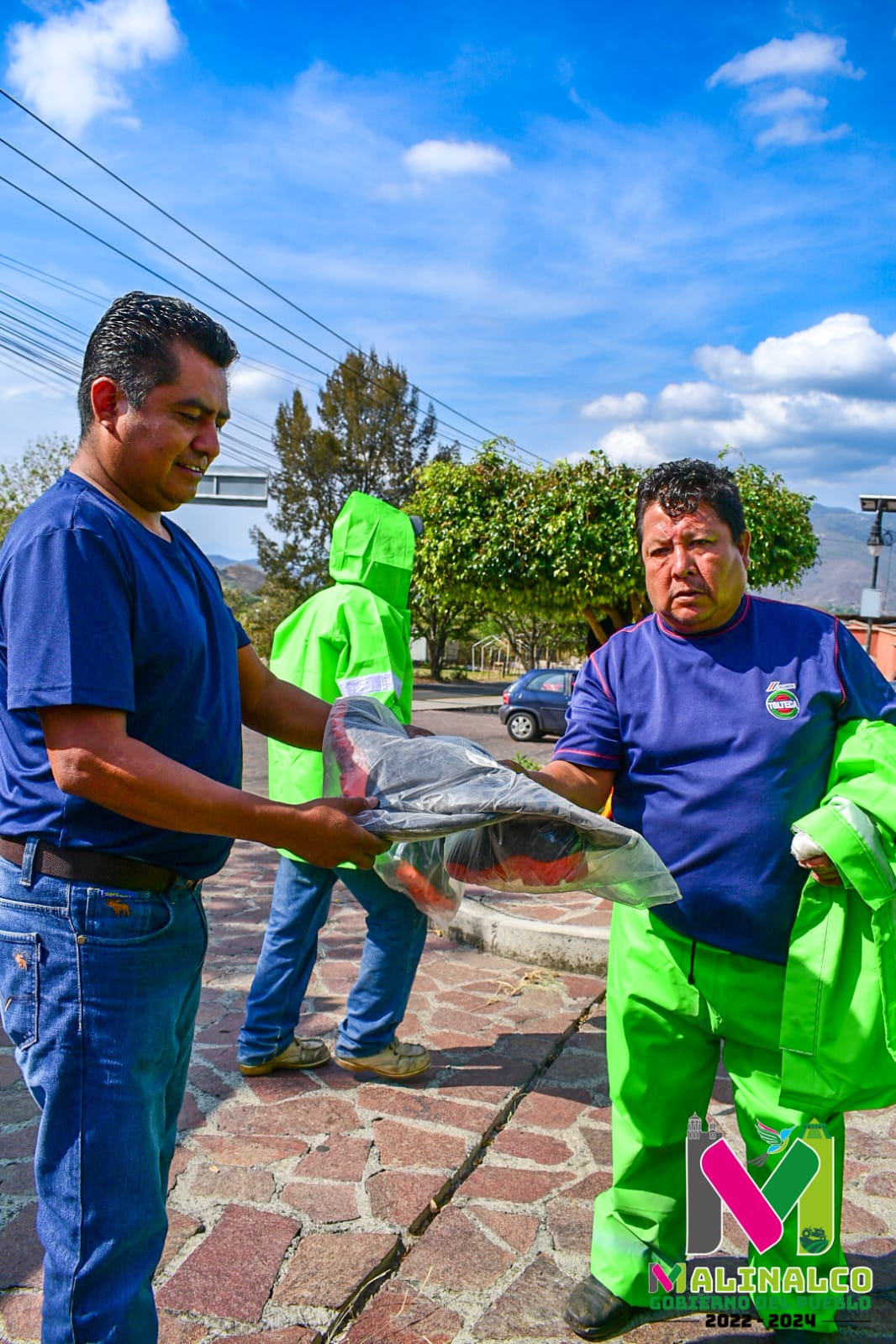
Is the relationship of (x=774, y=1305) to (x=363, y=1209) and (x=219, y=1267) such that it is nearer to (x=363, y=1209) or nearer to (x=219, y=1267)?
(x=363, y=1209)

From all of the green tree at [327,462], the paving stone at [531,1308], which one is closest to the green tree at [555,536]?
the paving stone at [531,1308]

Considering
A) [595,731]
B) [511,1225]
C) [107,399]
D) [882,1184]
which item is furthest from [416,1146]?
[107,399]

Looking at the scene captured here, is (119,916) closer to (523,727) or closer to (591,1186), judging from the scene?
(591,1186)

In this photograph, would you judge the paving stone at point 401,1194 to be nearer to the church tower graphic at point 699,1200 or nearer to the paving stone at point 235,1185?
the paving stone at point 235,1185

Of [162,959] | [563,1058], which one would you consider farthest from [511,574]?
[162,959]

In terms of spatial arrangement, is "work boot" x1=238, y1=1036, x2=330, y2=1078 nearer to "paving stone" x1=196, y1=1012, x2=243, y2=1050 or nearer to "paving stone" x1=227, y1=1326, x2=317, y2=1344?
"paving stone" x1=196, y1=1012, x2=243, y2=1050

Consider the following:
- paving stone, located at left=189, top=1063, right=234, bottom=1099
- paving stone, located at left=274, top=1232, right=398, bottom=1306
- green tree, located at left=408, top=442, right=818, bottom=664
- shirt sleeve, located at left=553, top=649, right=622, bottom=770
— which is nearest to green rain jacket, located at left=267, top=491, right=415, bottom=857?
paving stone, located at left=189, top=1063, right=234, bottom=1099

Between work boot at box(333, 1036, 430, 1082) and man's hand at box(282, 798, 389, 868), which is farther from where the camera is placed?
work boot at box(333, 1036, 430, 1082)

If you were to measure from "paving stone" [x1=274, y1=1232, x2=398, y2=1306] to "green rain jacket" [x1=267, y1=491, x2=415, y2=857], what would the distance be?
1.45 m

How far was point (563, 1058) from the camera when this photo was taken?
4.19 m

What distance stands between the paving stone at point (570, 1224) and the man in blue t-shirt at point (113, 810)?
1.43m

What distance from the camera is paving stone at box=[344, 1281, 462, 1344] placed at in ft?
8.03

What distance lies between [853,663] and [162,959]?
171 cm

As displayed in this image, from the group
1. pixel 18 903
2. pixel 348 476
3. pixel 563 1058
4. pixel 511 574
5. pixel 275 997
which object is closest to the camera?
Answer: pixel 18 903
